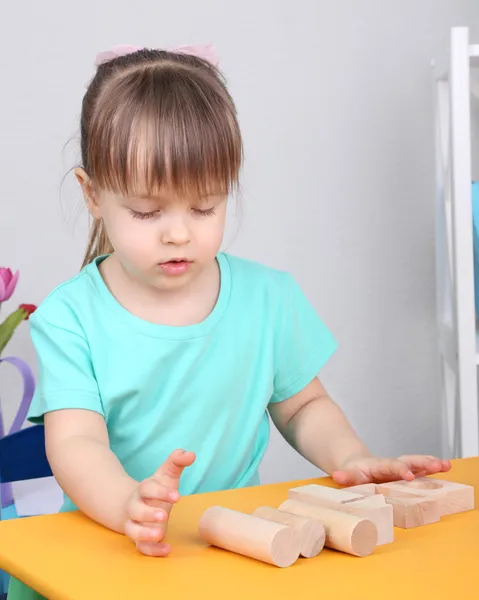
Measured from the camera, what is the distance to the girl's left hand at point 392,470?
78 cm

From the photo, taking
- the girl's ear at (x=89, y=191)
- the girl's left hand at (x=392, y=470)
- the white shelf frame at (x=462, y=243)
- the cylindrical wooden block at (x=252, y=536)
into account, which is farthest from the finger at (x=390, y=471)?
the white shelf frame at (x=462, y=243)

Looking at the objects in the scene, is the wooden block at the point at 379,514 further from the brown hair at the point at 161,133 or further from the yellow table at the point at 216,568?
the brown hair at the point at 161,133

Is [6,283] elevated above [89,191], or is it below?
below

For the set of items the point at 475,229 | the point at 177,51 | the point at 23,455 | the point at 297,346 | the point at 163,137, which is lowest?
the point at 23,455

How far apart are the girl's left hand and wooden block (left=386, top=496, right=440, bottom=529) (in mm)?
94

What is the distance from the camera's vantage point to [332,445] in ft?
3.02

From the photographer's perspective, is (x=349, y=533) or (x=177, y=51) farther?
(x=177, y=51)

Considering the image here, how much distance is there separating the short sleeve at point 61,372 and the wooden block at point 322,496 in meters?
0.24

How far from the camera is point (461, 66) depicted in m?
1.46

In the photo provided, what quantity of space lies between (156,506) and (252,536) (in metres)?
0.09

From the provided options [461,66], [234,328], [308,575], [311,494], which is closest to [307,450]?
[234,328]

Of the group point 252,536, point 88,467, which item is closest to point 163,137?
point 88,467

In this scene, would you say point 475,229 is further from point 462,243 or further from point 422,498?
point 422,498

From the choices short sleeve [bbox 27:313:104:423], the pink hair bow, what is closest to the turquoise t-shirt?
short sleeve [bbox 27:313:104:423]
